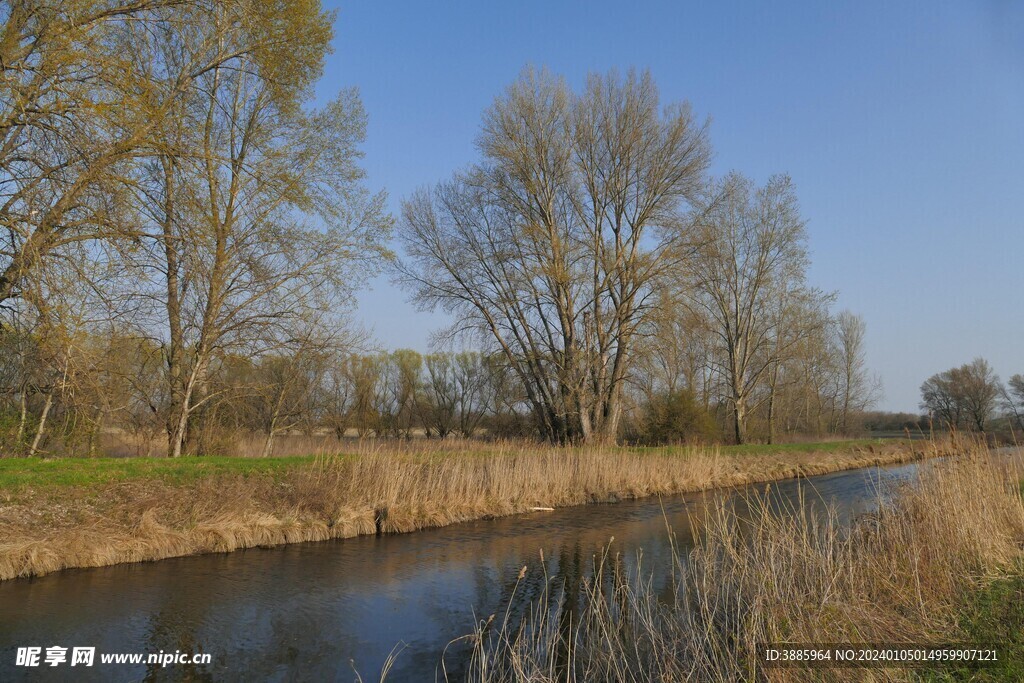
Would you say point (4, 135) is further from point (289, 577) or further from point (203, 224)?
point (289, 577)

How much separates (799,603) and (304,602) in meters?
5.40

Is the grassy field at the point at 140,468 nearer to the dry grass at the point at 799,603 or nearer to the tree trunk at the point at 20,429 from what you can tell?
the tree trunk at the point at 20,429

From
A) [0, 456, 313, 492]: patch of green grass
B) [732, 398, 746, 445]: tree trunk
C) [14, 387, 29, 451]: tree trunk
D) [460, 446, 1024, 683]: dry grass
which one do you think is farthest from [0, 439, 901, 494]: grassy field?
[732, 398, 746, 445]: tree trunk

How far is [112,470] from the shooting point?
10375 mm

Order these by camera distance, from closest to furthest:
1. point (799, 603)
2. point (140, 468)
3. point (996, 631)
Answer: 1. point (996, 631)
2. point (799, 603)
3. point (140, 468)

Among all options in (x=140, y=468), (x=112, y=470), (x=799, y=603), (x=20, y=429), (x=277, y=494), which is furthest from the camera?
(x=20, y=429)

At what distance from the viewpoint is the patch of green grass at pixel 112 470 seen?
30.8 ft

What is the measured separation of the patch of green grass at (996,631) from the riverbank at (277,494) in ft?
12.8

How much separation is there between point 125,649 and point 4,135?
5.67m

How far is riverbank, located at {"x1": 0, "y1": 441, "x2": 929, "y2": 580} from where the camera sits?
8.78m

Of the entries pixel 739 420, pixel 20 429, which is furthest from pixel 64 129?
pixel 739 420

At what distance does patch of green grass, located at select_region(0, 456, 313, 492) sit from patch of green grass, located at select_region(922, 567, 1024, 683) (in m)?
10.5

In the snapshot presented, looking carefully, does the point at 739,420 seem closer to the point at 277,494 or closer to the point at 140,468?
the point at 277,494

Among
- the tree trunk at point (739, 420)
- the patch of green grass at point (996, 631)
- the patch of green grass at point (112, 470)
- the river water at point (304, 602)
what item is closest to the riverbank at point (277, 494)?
the patch of green grass at point (112, 470)
